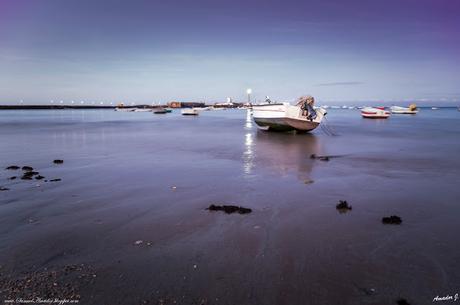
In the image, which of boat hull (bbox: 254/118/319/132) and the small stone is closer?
the small stone

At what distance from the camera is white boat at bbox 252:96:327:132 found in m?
31.5

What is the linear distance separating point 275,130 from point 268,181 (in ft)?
79.0

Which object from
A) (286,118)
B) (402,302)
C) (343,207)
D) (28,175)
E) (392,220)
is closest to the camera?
(402,302)

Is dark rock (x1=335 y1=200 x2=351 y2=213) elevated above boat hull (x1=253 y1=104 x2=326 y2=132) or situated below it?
below

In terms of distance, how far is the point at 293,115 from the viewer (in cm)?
3198

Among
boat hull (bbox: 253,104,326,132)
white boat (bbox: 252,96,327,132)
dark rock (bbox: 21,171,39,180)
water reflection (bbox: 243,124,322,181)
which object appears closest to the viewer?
dark rock (bbox: 21,171,39,180)

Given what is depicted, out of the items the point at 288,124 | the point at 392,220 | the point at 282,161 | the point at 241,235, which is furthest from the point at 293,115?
the point at 241,235

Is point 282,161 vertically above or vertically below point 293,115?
below

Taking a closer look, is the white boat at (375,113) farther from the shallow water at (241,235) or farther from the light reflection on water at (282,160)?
the shallow water at (241,235)

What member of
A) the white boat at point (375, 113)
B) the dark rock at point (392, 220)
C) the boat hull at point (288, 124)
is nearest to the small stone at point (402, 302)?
the dark rock at point (392, 220)

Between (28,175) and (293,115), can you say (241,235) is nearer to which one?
(28,175)

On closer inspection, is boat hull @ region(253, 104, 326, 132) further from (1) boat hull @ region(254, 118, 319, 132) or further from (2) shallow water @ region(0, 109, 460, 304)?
(2) shallow water @ region(0, 109, 460, 304)

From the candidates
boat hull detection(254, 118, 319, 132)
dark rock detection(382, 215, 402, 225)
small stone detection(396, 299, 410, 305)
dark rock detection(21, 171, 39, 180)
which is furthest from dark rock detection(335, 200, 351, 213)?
boat hull detection(254, 118, 319, 132)

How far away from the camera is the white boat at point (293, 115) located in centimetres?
3153
